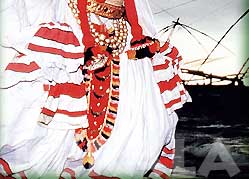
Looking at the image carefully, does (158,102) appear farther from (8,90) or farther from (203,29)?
(8,90)

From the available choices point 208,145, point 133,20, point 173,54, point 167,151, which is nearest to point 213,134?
point 208,145

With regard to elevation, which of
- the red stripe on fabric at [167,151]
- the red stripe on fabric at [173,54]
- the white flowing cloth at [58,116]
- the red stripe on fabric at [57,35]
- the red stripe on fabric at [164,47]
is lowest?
the red stripe on fabric at [167,151]

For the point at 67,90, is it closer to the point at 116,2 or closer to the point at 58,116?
the point at 58,116

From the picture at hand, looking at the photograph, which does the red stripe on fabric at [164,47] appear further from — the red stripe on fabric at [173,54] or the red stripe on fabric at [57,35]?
the red stripe on fabric at [57,35]

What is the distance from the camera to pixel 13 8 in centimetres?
131

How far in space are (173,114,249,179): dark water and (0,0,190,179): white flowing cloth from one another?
0.08 metres

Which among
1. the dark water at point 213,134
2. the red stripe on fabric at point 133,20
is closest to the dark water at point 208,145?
the dark water at point 213,134

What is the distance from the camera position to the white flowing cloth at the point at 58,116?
1288 mm

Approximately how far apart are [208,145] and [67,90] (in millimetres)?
476

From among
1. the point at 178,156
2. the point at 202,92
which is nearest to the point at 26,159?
the point at 178,156

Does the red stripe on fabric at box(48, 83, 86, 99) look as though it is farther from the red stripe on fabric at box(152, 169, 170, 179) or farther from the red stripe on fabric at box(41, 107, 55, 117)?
the red stripe on fabric at box(152, 169, 170, 179)

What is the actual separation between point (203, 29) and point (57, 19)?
1.51 ft

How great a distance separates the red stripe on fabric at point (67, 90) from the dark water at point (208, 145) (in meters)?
0.36

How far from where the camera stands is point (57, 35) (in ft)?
4.22
